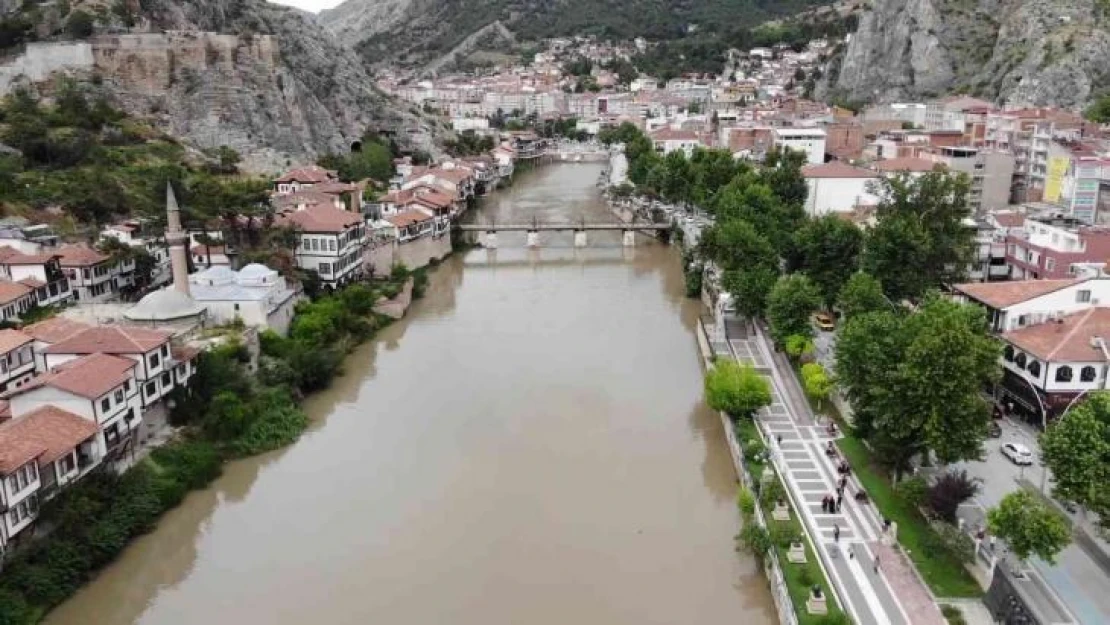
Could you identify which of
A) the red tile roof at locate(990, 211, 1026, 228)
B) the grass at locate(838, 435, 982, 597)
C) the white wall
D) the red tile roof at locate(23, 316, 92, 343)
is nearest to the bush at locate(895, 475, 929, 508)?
the grass at locate(838, 435, 982, 597)

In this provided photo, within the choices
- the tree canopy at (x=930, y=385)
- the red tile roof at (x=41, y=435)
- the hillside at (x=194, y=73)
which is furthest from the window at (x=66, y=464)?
the hillside at (x=194, y=73)

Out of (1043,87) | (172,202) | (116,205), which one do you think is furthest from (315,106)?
(1043,87)

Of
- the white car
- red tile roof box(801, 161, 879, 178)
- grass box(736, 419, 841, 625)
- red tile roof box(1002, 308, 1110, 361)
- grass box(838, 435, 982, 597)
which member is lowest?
grass box(736, 419, 841, 625)

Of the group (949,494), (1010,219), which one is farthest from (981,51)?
(949,494)

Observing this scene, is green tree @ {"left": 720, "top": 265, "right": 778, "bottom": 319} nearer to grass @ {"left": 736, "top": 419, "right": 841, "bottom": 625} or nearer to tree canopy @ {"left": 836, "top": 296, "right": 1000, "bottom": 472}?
tree canopy @ {"left": 836, "top": 296, "right": 1000, "bottom": 472}

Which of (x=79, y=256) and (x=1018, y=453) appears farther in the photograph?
(x=79, y=256)

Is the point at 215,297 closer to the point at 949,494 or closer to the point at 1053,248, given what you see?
the point at 949,494

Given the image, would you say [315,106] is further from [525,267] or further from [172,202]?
[172,202]
